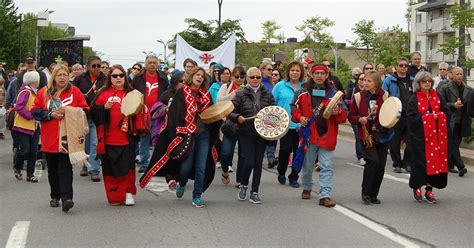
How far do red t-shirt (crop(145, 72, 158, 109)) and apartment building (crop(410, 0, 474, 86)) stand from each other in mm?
64000

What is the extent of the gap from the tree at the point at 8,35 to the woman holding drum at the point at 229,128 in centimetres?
4600

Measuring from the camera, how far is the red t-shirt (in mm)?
13508

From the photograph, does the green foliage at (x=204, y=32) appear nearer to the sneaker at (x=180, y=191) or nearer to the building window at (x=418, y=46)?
the building window at (x=418, y=46)

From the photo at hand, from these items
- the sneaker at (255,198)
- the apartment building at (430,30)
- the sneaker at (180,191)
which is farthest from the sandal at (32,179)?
the apartment building at (430,30)

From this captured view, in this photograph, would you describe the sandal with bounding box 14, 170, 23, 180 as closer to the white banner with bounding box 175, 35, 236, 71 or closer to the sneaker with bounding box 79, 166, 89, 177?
the sneaker with bounding box 79, 166, 89, 177

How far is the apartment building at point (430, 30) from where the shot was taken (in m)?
76.8

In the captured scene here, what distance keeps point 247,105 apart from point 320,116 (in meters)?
1.00

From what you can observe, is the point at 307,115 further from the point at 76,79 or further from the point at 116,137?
the point at 76,79

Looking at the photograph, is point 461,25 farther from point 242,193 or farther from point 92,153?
point 242,193

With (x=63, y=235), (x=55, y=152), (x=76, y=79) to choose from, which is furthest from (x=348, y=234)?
(x=76, y=79)

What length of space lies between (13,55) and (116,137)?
53520 mm

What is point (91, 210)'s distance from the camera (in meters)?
9.71

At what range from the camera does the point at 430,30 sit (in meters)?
80.0

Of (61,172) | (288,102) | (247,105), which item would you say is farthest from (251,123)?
(61,172)
